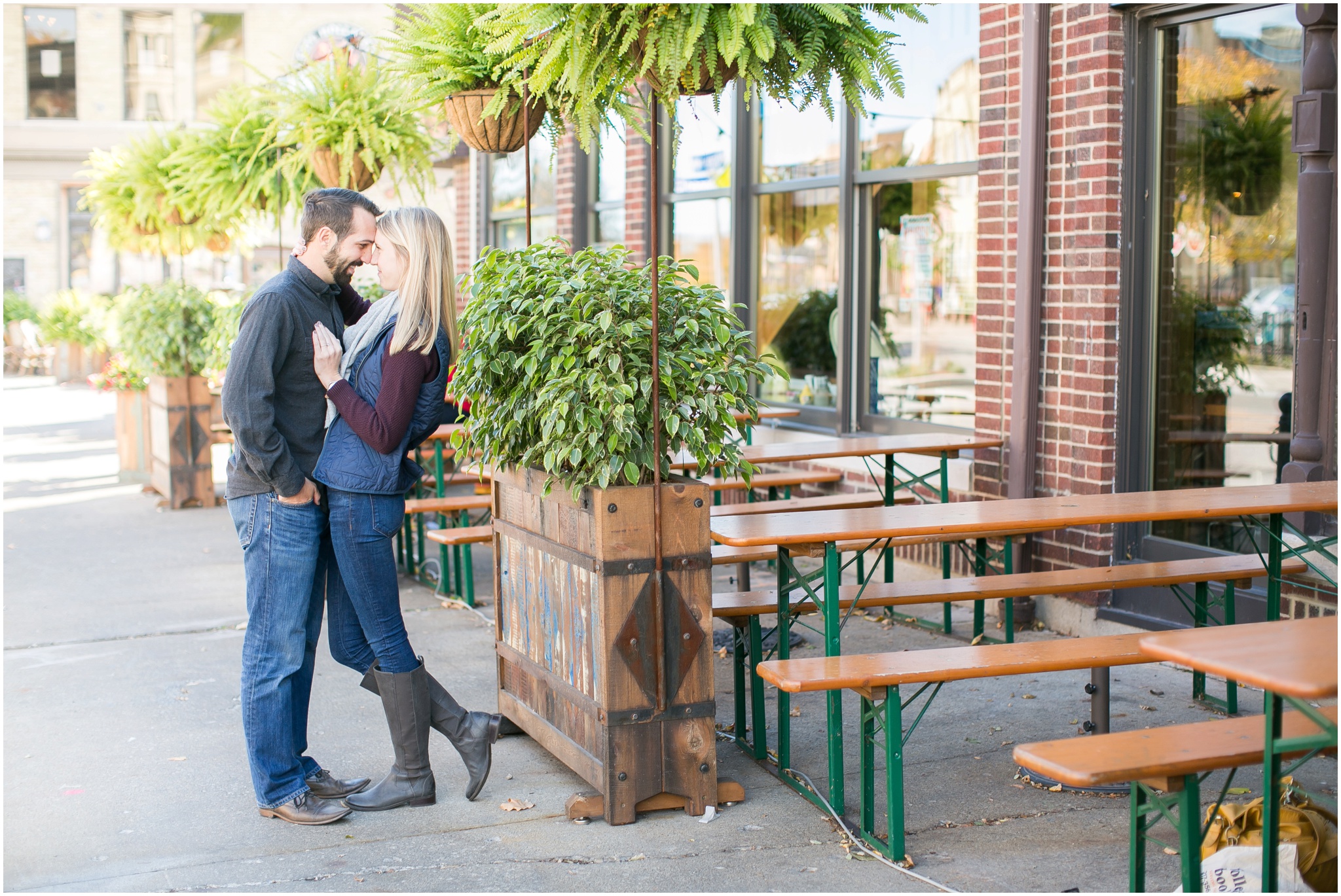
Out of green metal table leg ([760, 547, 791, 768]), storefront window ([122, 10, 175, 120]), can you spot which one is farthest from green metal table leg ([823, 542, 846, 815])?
storefront window ([122, 10, 175, 120])

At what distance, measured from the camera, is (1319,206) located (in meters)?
5.10

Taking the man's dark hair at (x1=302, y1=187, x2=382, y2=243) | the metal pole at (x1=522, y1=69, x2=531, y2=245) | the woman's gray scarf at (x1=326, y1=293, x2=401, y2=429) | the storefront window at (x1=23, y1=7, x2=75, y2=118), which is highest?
the storefront window at (x1=23, y1=7, x2=75, y2=118)

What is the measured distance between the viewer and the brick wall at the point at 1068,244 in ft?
19.6

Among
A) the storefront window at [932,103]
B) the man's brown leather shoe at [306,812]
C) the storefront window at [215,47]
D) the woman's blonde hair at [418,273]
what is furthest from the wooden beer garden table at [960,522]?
the storefront window at [215,47]

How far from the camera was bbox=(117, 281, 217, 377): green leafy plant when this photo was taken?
10.5 m

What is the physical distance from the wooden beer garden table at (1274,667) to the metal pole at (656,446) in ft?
4.93

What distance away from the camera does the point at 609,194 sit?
1136 cm

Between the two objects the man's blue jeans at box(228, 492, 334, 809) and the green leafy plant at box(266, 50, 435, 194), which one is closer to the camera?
the man's blue jeans at box(228, 492, 334, 809)

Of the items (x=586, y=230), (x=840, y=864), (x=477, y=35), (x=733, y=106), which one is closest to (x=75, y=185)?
(x=586, y=230)

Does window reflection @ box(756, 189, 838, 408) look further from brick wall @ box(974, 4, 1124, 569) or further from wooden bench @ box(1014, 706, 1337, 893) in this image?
wooden bench @ box(1014, 706, 1337, 893)

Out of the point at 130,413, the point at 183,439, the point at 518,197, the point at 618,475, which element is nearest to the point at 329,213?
the point at 618,475

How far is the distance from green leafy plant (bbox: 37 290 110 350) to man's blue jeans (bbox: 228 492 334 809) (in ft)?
65.1

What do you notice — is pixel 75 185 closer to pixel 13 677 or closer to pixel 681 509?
pixel 13 677

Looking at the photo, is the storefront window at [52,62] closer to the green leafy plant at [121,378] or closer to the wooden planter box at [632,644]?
the green leafy plant at [121,378]
